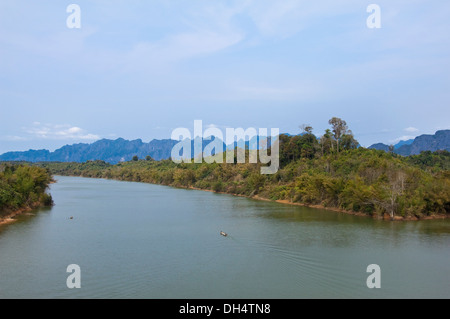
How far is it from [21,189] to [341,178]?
24742 millimetres

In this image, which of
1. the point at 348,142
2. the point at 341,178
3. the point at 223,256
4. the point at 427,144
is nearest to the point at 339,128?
the point at 348,142

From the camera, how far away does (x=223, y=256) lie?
14945 mm

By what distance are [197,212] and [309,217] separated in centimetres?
867

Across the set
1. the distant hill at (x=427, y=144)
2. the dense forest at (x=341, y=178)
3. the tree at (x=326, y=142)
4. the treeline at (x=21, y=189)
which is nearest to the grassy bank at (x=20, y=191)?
the treeline at (x=21, y=189)

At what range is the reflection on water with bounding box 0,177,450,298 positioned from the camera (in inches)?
449

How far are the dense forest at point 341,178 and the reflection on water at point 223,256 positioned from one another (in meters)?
1.67

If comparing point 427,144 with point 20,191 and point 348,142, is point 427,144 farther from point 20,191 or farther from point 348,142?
point 20,191

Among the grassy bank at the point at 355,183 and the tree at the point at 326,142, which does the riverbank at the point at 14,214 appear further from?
the tree at the point at 326,142

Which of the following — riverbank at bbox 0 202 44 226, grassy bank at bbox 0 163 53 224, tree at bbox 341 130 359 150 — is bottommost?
riverbank at bbox 0 202 44 226

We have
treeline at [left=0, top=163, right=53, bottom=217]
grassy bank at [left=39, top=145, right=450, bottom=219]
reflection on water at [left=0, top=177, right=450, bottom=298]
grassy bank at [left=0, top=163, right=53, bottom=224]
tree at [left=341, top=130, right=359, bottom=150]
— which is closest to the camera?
reflection on water at [left=0, top=177, right=450, bottom=298]

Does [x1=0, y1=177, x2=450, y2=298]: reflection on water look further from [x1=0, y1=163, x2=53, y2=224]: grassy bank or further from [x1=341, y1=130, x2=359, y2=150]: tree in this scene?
[x1=341, y1=130, x2=359, y2=150]: tree

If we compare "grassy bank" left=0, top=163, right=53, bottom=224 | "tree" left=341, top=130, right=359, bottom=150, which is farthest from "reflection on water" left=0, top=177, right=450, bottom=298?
"tree" left=341, top=130, right=359, bottom=150

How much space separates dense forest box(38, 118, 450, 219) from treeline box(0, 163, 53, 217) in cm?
2170
